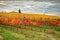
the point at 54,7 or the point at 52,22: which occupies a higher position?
the point at 54,7

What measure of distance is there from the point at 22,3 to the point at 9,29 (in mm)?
997

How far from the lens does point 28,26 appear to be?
15.6 feet

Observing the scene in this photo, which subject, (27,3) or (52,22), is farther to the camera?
(27,3)

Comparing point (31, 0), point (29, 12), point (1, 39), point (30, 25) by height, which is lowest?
point (1, 39)

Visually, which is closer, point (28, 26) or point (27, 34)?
point (27, 34)

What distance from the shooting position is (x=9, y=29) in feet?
15.4

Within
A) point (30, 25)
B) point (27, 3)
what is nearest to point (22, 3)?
point (27, 3)

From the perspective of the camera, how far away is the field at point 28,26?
457 cm

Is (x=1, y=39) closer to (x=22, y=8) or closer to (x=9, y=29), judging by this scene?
(x=9, y=29)

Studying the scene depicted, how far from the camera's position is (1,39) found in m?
4.52

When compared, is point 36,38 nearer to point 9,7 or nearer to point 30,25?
point 30,25

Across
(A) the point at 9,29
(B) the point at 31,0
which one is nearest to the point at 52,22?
(B) the point at 31,0

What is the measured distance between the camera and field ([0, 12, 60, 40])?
180 inches

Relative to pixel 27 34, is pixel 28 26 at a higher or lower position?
higher
